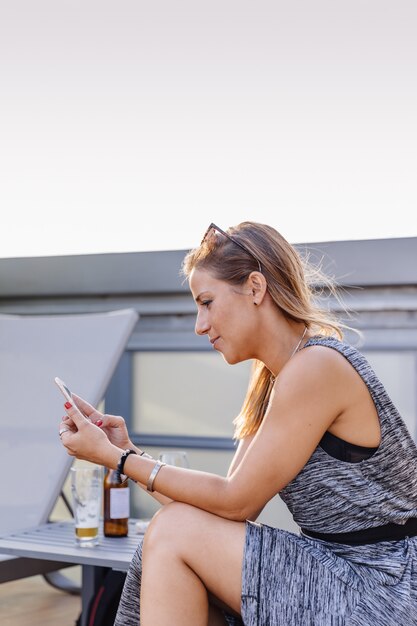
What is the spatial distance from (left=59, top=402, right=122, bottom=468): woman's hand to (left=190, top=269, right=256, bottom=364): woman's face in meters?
0.26

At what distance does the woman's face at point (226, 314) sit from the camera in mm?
1540

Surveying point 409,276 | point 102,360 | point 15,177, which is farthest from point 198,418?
point 15,177

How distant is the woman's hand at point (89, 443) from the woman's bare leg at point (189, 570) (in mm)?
168

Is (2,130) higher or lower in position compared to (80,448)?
higher

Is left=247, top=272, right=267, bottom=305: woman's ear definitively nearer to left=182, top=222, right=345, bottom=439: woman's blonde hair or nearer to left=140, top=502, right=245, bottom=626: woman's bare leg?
left=182, top=222, right=345, bottom=439: woman's blonde hair

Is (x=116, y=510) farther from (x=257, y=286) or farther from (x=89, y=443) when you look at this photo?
(x=257, y=286)

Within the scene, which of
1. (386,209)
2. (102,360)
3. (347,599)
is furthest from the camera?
(386,209)

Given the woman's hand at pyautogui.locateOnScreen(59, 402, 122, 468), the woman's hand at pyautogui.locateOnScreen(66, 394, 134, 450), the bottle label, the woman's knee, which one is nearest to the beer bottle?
the bottle label

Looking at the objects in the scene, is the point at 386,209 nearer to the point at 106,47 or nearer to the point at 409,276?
the point at 409,276

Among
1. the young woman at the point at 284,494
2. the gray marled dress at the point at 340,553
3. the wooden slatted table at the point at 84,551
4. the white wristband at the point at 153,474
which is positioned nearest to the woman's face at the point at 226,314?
the young woman at the point at 284,494

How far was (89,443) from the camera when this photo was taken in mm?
1504

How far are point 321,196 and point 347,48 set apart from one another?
61cm

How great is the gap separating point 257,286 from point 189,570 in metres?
0.51

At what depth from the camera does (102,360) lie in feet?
8.53
